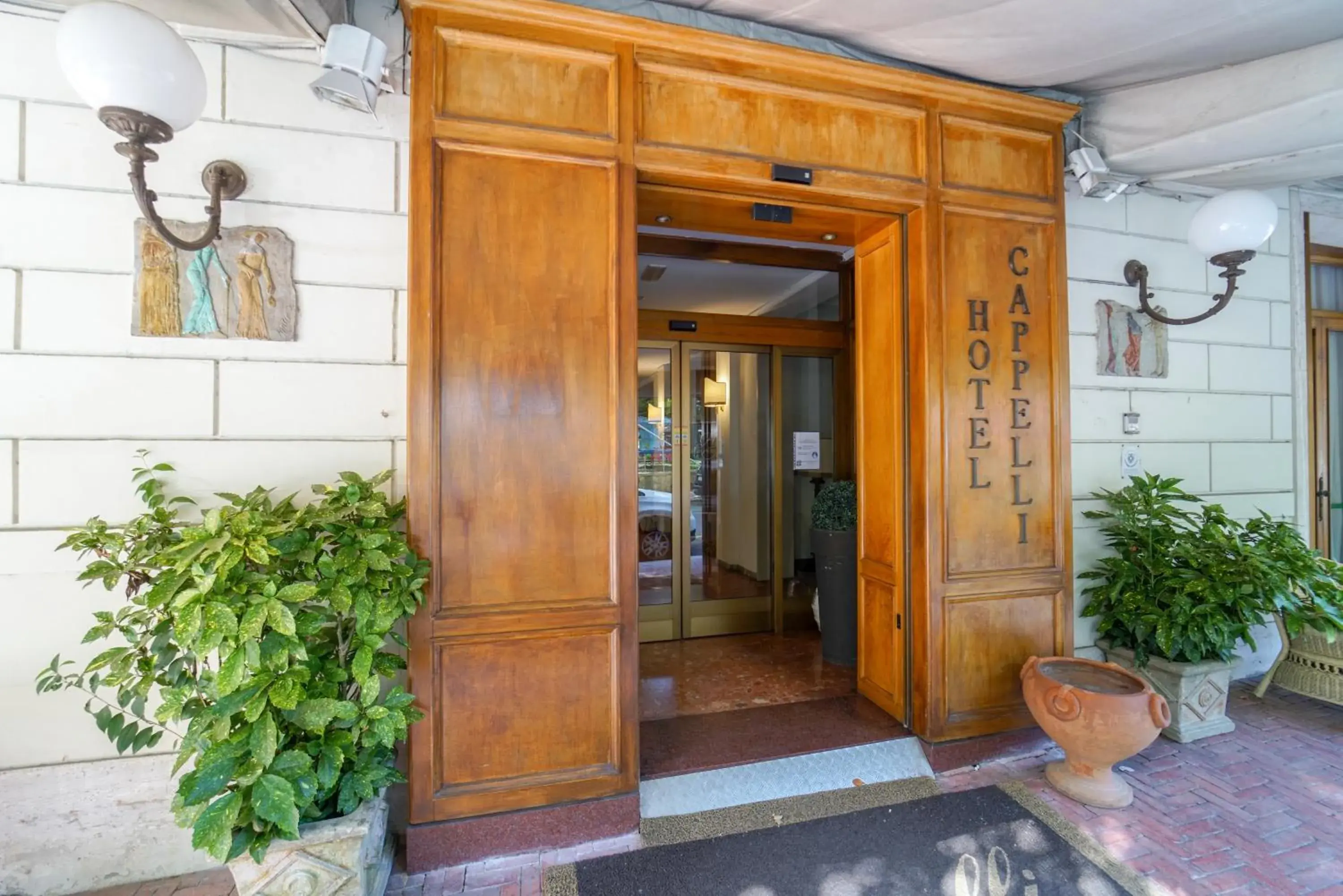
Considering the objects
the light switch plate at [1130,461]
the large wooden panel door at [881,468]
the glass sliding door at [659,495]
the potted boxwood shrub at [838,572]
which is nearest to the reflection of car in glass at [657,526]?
the glass sliding door at [659,495]

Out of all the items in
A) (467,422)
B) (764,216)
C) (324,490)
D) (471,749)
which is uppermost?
(764,216)

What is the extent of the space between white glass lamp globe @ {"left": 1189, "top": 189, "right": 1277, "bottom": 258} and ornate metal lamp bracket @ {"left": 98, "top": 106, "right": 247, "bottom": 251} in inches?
168

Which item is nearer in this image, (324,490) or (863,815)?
(324,490)

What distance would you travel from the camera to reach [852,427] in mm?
4410

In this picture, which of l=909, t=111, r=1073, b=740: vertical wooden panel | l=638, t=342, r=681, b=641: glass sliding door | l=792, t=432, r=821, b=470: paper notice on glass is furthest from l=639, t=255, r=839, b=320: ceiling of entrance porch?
l=909, t=111, r=1073, b=740: vertical wooden panel

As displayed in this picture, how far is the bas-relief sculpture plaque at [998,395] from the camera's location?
2580 mm

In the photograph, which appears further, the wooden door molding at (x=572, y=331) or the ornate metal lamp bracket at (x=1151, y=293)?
the ornate metal lamp bracket at (x=1151, y=293)

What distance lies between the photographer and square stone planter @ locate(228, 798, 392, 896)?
5.26ft

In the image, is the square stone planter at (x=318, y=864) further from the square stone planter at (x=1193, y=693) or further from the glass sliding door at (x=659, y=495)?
the square stone planter at (x=1193, y=693)

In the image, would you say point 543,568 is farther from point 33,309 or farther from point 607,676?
point 33,309

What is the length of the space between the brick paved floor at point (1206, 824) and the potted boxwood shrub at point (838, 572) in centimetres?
109

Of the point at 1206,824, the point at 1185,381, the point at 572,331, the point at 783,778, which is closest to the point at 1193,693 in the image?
Answer: the point at 1206,824

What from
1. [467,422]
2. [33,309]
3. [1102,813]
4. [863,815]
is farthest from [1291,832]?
[33,309]

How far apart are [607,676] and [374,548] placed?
38.2 inches
